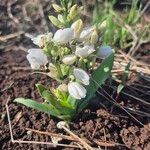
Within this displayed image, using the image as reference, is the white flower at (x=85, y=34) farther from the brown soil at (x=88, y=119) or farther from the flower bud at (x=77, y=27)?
the brown soil at (x=88, y=119)

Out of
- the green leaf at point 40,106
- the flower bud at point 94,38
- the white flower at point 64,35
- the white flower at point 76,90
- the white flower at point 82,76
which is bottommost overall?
the green leaf at point 40,106

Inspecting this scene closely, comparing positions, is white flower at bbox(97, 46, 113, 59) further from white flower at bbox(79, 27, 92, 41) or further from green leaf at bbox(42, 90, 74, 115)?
green leaf at bbox(42, 90, 74, 115)

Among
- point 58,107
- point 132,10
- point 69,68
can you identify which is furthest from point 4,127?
point 132,10

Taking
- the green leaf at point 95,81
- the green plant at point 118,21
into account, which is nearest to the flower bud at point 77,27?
the green leaf at point 95,81

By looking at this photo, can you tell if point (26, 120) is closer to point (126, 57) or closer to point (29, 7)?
point (126, 57)

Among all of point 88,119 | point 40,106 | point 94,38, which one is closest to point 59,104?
point 40,106
